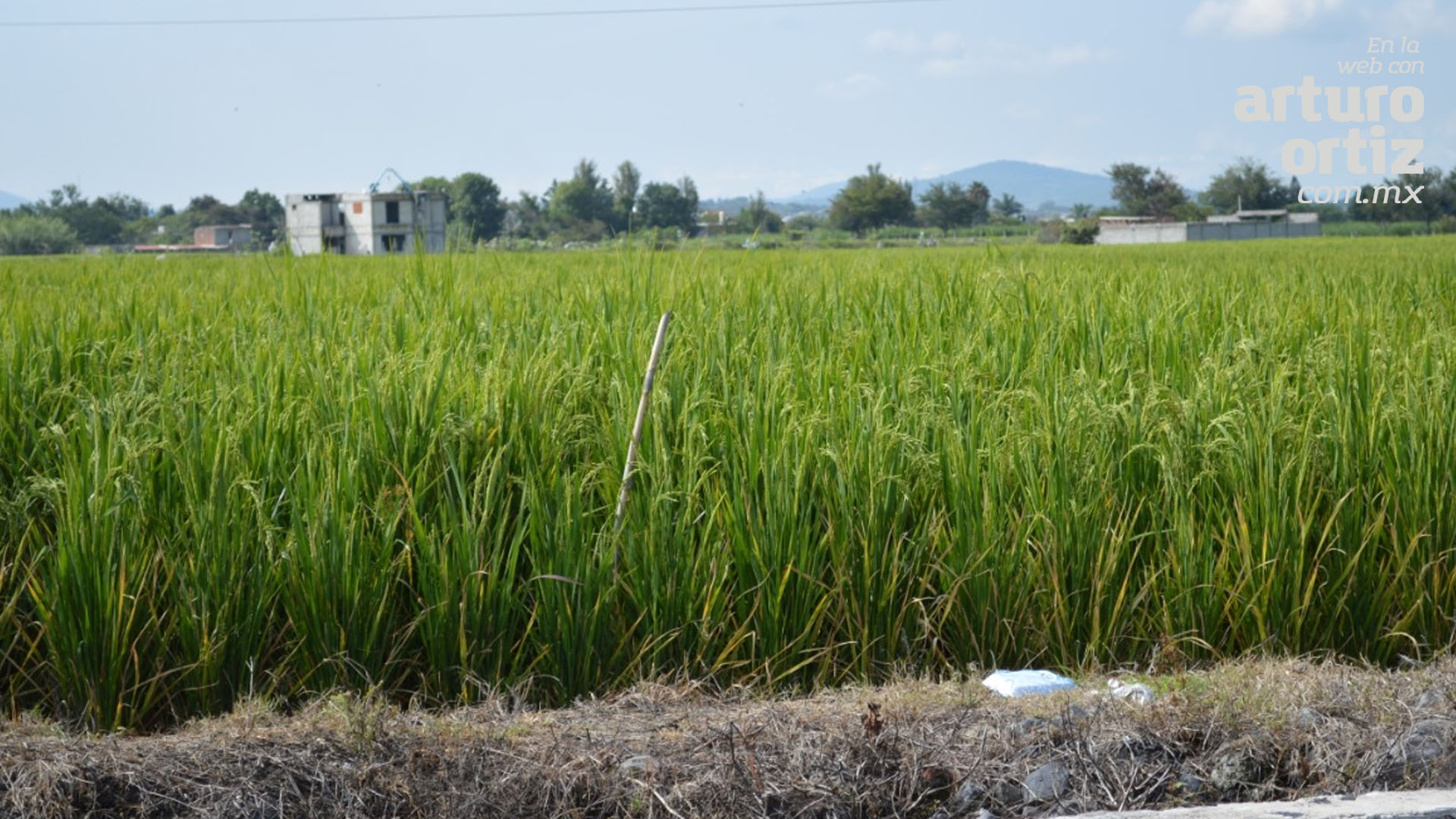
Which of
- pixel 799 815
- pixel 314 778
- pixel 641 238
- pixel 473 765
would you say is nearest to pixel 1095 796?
pixel 799 815

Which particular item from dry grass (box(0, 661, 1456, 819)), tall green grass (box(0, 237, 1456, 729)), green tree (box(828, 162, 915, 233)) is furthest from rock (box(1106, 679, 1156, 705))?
green tree (box(828, 162, 915, 233))

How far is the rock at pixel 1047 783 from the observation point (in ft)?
9.14

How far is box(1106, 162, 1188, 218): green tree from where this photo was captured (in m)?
102

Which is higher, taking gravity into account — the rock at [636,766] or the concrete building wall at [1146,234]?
the concrete building wall at [1146,234]

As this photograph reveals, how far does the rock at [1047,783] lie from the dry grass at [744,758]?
0.01 metres

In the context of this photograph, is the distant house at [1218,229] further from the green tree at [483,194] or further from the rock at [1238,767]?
the rock at [1238,767]

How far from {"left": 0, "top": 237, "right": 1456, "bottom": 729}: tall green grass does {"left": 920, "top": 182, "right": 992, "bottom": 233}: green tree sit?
94.7 metres

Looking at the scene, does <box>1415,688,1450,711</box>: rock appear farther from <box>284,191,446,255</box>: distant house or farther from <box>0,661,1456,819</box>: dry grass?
<box>284,191,446,255</box>: distant house

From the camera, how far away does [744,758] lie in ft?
9.20

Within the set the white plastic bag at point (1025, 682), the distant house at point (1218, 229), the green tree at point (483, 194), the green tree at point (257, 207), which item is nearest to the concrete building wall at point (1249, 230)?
the distant house at point (1218, 229)

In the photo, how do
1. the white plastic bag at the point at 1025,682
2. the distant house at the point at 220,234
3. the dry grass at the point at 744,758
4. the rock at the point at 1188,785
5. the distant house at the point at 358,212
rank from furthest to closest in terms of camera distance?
1. the distant house at the point at 220,234
2. the distant house at the point at 358,212
3. the white plastic bag at the point at 1025,682
4. the rock at the point at 1188,785
5. the dry grass at the point at 744,758

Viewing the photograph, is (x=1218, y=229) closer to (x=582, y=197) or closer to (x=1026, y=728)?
(x=582, y=197)

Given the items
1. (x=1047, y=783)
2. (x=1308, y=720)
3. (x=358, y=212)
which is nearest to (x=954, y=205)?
(x=358, y=212)

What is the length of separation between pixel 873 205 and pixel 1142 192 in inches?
1034
